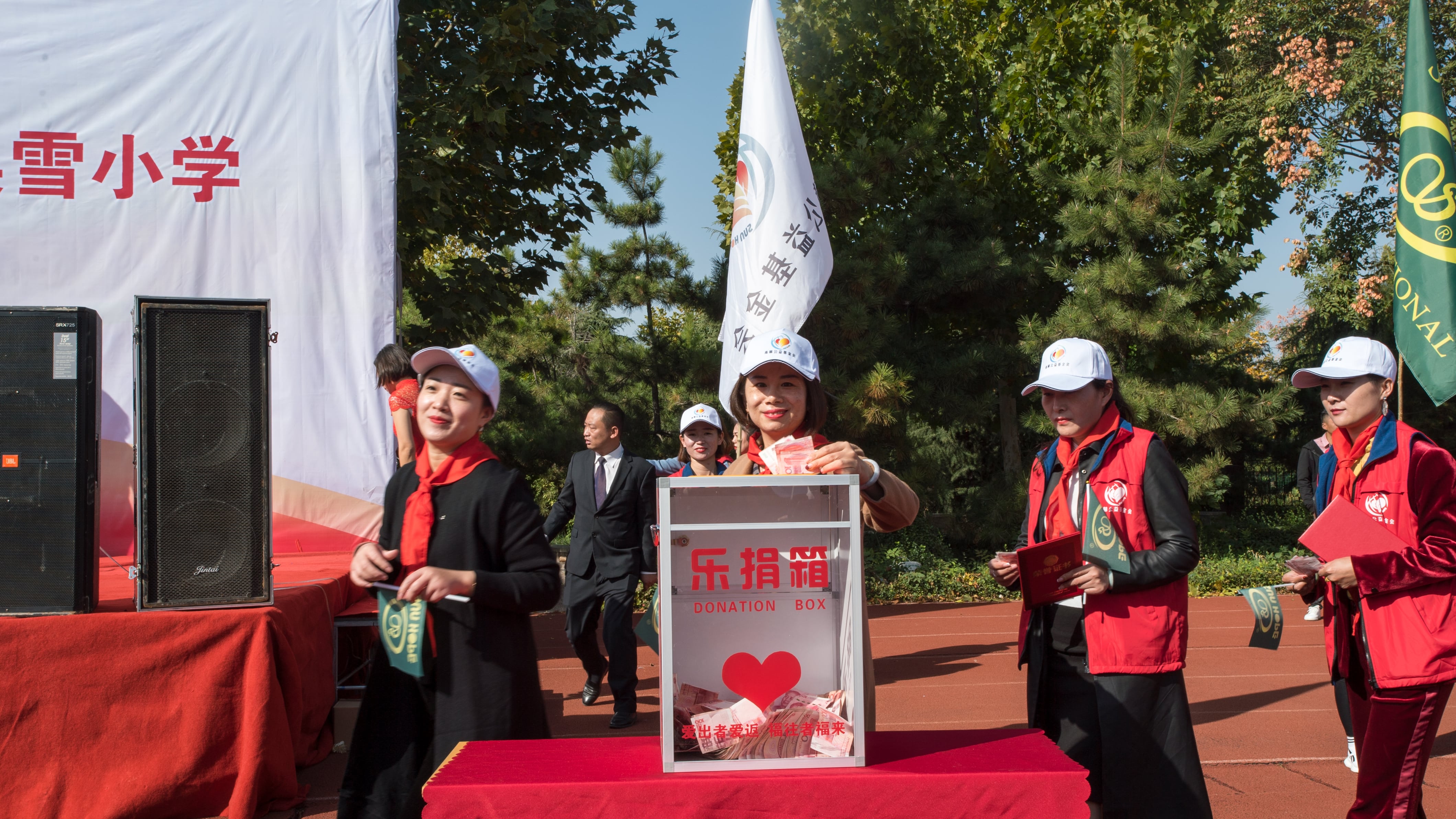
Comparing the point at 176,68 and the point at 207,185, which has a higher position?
the point at 176,68

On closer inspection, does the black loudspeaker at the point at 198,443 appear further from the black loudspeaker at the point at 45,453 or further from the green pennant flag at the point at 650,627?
the green pennant flag at the point at 650,627

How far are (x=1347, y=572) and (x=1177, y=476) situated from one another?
1.99 feet

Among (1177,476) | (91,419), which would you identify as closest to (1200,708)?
(1177,476)

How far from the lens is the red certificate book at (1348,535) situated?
286 centimetres

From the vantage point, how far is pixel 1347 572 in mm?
2953

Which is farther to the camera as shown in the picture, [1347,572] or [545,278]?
[545,278]

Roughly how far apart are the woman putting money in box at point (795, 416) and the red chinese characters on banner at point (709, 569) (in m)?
0.32

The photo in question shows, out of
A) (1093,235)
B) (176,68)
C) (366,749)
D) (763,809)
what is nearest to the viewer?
(763,809)

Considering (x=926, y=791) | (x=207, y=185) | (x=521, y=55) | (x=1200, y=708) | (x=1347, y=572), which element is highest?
(x=521, y=55)

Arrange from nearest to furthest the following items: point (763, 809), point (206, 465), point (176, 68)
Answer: point (763, 809) < point (206, 465) < point (176, 68)

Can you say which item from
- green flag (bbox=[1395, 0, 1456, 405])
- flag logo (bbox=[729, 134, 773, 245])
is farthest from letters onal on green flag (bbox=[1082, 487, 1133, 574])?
flag logo (bbox=[729, 134, 773, 245])

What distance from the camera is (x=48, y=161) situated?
561 cm

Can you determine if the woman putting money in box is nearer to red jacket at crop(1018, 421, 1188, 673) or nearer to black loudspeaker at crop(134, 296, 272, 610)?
red jacket at crop(1018, 421, 1188, 673)

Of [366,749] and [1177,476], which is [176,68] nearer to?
[366,749]
